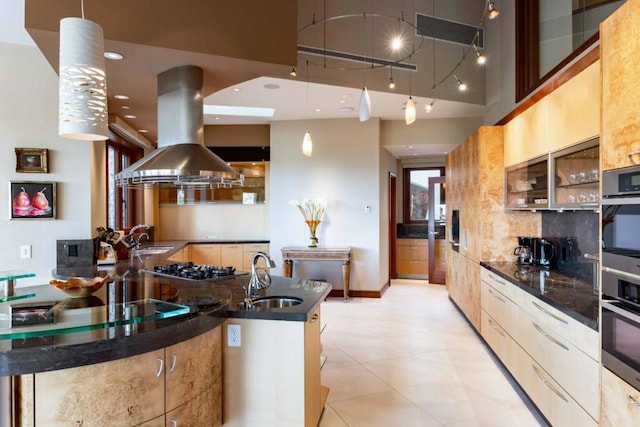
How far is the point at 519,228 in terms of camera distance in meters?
4.27

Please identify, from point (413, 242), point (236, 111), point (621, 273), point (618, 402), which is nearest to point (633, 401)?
point (618, 402)

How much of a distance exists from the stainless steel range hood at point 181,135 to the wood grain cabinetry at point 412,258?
19.1 feet

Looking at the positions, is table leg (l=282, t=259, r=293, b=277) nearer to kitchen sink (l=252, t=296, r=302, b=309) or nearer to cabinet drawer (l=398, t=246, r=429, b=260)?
cabinet drawer (l=398, t=246, r=429, b=260)

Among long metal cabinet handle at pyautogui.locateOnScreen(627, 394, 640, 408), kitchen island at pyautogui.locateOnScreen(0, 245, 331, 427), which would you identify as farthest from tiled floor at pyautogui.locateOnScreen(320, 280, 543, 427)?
long metal cabinet handle at pyautogui.locateOnScreen(627, 394, 640, 408)

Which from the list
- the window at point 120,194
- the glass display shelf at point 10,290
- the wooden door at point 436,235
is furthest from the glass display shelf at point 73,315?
the wooden door at point 436,235

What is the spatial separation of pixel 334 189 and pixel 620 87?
5060 mm

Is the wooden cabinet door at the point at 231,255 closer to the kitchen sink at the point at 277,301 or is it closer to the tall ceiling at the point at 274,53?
the tall ceiling at the point at 274,53

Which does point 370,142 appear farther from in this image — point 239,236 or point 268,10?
point 268,10

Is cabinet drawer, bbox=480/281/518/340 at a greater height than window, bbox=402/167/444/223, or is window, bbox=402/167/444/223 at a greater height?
window, bbox=402/167/444/223

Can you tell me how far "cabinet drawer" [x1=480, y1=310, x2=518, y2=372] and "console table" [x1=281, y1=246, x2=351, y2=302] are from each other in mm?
2437

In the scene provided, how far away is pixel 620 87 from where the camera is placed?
1745 millimetres

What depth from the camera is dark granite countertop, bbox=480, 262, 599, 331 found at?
2.22 m

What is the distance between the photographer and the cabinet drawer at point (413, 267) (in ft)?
27.1

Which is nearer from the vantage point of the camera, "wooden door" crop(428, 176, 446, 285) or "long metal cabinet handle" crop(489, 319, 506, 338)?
"long metal cabinet handle" crop(489, 319, 506, 338)
